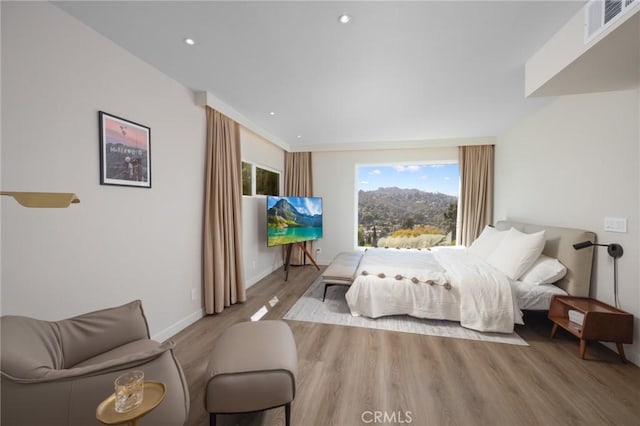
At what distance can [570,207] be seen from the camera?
257cm

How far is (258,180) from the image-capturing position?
4.35 m

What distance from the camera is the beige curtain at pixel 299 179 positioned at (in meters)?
5.17

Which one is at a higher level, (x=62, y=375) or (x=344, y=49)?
(x=344, y=49)

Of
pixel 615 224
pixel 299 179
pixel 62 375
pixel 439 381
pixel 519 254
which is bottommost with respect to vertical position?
pixel 439 381

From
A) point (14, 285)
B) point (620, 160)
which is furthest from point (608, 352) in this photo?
point (14, 285)

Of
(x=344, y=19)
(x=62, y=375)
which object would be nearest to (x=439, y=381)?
(x=62, y=375)

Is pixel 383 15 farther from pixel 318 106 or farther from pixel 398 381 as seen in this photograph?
pixel 398 381

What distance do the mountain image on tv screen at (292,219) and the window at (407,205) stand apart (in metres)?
1.10

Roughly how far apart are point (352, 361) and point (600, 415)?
5.14 feet

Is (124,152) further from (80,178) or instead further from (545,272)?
(545,272)

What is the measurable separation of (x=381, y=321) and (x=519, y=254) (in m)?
1.65

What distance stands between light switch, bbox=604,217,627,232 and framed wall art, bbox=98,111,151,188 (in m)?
4.03

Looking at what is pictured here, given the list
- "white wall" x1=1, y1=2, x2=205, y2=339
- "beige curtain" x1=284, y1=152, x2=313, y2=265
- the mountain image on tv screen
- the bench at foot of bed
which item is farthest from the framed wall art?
"beige curtain" x1=284, y1=152, x2=313, y2=265

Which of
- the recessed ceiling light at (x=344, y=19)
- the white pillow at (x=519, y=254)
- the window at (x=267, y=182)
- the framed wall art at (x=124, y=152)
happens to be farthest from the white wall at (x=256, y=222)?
the white pillow at (x=519, y=254)
